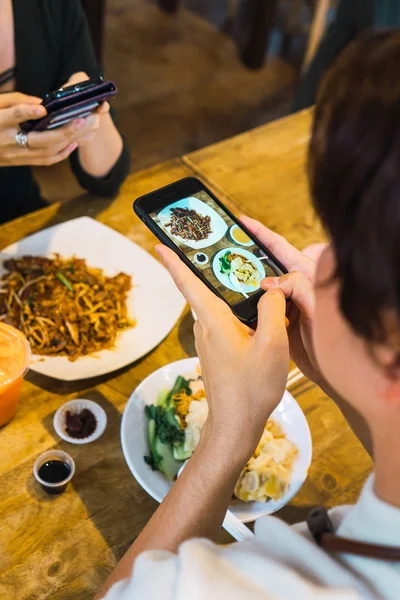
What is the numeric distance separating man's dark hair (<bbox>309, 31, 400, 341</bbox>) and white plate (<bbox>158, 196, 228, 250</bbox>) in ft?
1.64

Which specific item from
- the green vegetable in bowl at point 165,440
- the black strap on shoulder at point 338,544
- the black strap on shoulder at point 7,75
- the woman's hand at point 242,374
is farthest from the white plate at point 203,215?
the black strap on shoulder at point 7,75

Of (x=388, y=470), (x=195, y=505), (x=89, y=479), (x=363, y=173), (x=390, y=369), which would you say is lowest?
(x=89, y=479)

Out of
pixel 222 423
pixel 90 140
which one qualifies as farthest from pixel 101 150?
pixel 222 423

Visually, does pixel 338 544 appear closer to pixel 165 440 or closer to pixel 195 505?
pixel 195 505

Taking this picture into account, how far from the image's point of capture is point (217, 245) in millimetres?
1095

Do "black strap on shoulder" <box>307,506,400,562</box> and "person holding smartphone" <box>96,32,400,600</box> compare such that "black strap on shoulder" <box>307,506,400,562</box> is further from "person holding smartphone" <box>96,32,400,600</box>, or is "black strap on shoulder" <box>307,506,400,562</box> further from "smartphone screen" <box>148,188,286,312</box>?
"smartphone screen" <box>148,188,286,312</box>

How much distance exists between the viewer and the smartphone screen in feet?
3.42

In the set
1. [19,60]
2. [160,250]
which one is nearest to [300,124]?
[19,60]

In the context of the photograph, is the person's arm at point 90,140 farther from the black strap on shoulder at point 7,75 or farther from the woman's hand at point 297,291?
the woman's hand at point 297,291

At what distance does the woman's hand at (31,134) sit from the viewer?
4.01ft

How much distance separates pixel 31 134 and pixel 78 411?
58 cm

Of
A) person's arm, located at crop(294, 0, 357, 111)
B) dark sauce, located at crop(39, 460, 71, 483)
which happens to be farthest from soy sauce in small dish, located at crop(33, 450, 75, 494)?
person's arm, located at crop(294, 0, 357, 111)

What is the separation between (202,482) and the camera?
0.88 meters

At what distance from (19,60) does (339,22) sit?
157 centimetres
